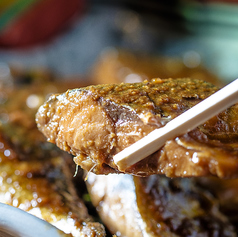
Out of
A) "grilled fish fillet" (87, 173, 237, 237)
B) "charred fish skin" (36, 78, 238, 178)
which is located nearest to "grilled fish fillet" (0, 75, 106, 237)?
"grilled fish fillet" (87, 173, 237, 237)

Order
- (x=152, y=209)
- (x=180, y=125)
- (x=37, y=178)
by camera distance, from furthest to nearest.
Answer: (x=37, y=178), (x=152, y=209), (x=180, y=125)

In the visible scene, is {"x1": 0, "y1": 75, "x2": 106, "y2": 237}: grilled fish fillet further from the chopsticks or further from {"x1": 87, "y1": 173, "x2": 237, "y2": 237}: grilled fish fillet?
the chopsticks

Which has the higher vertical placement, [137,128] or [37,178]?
[137,128]

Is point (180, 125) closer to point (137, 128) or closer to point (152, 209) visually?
point (137, 128)

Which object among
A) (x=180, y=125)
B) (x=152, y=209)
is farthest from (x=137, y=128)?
(x=152, y=209)

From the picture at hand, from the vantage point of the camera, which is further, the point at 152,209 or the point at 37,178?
the point at 37,178

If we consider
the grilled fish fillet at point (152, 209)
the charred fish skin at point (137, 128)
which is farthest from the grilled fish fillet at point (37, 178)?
the charred fish skin at point (137, 128)

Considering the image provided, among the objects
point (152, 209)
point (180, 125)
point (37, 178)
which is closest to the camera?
point (180, 125)
